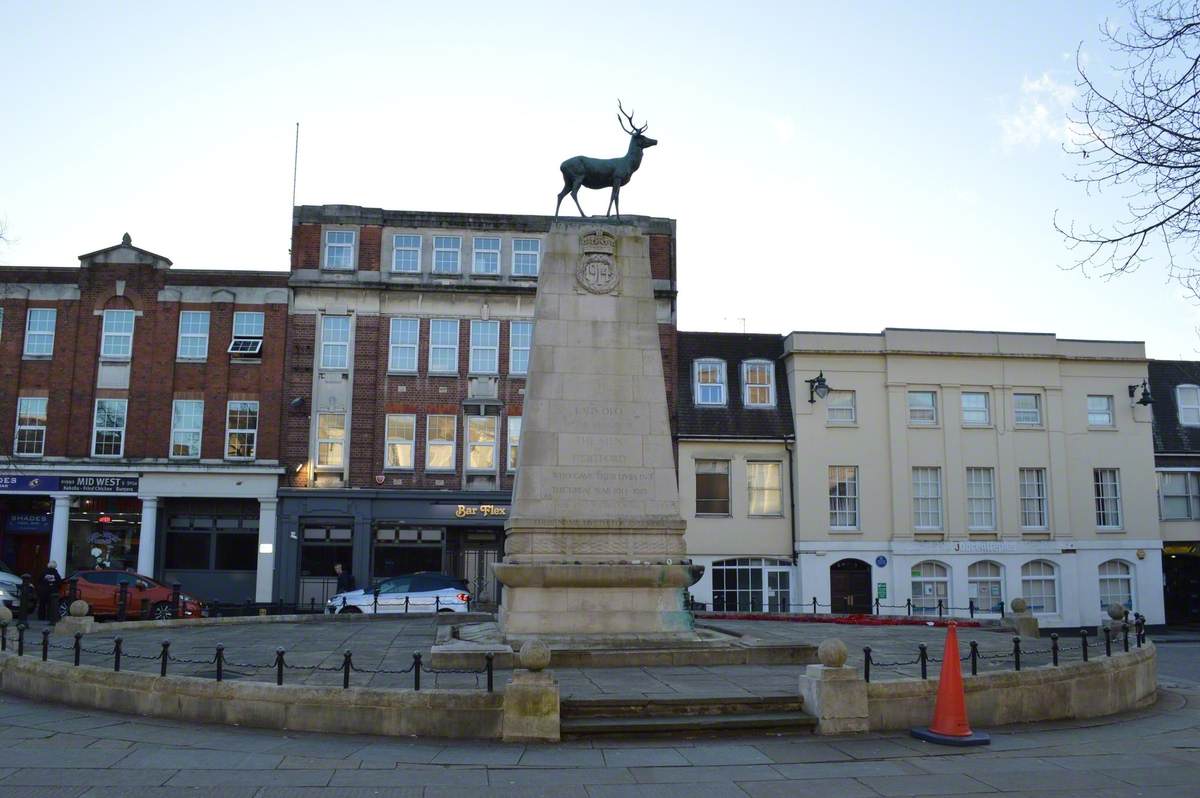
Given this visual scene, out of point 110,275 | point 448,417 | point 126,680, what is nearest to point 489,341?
point 448,417

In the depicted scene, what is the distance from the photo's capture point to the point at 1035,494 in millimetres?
41406

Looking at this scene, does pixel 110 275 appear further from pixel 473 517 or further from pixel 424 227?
pixel 473 517

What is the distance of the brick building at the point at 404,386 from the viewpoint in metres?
38.8

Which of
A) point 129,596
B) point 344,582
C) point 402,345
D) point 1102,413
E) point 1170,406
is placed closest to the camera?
point 129,596

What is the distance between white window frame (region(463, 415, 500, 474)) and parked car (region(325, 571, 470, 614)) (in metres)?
9.49

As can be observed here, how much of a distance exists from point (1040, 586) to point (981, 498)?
422cm

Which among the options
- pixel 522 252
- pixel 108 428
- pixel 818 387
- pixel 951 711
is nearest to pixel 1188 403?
pixel 818 387

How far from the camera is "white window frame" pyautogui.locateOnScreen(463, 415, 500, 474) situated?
3972 centimetres

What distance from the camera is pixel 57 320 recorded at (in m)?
39.7

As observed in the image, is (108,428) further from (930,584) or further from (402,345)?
(930,584)

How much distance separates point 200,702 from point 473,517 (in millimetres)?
26135

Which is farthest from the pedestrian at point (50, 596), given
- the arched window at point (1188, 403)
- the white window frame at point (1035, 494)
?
the arched window at point (1188, 403)

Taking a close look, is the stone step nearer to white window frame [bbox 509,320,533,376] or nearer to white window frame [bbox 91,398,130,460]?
white window frame [bbox 509,320,533,376]

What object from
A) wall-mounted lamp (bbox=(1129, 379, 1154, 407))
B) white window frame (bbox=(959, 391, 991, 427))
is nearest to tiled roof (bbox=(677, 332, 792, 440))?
white window frame (bbox=(959, 391, 991, 427))
